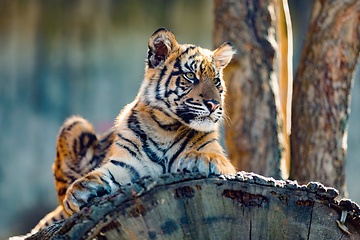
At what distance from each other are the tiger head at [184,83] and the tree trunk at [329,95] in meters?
1.36

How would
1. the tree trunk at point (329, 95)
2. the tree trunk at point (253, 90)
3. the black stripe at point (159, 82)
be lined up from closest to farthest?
1. the black stripe at point (159, 82)
2. the tree trunk at point (329, 95)
3. the tree trunk at point (253, 90)

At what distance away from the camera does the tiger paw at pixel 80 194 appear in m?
2.28

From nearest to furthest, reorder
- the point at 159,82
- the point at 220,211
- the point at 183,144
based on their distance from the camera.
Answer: the point at 220,211, the point at 183,144, the point at 159,82

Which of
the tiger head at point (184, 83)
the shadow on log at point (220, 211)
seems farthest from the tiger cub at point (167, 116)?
the shadow on log at point (220, 211)

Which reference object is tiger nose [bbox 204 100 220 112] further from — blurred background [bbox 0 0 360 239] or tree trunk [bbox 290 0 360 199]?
blurred background [bbox 0 0 360 239]

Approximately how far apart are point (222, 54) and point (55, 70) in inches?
207

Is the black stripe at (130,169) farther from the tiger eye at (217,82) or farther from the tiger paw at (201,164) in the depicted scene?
the tiger eye at (217,82)

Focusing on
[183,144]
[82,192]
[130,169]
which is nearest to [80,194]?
[82,192]

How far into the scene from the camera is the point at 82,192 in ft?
7.55

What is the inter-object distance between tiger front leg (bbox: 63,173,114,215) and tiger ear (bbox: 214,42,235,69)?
1.33 meters

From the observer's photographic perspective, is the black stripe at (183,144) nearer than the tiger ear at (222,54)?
Yes

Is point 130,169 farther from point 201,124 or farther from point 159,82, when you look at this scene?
point 159,82

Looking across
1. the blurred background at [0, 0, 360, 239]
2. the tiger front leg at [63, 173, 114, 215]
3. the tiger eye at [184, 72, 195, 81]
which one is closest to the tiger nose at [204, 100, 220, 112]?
the tiger eye at [184, 72, 195, 81]

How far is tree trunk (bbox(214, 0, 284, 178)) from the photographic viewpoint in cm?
442
